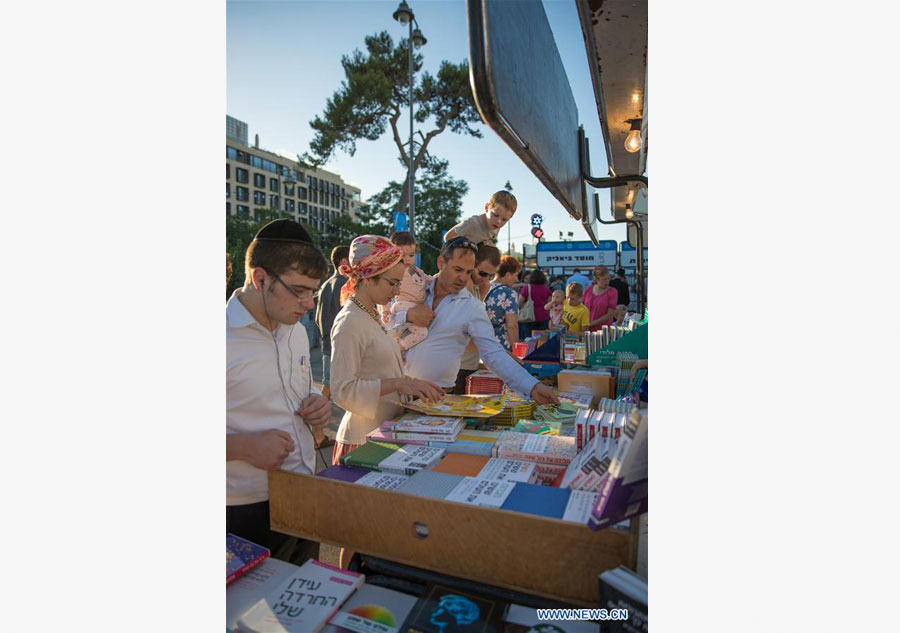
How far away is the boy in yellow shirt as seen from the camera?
210 inches

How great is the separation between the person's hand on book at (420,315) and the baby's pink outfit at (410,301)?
28 mm

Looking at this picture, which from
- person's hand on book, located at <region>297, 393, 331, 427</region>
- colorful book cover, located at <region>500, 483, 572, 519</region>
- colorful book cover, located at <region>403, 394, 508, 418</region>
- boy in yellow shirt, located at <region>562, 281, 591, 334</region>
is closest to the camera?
colorful book cover, located at <region>500, 483, 572, 519</region>

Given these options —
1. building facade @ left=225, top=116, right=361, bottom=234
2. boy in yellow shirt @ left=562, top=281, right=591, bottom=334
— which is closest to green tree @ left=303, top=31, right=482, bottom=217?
boy in yellow shirt @ left=562, top=281, right=591, bottom=334

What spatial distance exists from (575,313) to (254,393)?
451 cm

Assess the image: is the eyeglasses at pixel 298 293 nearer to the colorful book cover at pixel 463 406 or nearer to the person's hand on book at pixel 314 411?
the person's hand on book at pixel 314 411

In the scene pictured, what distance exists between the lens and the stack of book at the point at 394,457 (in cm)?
130

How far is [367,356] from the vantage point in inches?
77.4

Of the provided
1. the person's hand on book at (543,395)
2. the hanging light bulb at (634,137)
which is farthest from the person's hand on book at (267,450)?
the hanging light bulb at (634,137)

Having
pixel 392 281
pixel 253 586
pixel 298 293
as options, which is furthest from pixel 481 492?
pixel 392 281

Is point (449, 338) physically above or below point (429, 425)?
above

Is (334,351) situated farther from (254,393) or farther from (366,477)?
(366,477)

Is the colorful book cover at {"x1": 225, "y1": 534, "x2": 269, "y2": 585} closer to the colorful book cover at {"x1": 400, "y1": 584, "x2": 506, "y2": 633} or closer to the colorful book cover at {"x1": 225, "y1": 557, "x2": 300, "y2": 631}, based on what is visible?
the colorful book cover at {"x1": 225, "y1": 557, "x2": 300, "y2": 631}

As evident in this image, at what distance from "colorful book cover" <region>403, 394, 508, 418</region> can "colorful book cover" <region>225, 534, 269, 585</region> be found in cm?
84
